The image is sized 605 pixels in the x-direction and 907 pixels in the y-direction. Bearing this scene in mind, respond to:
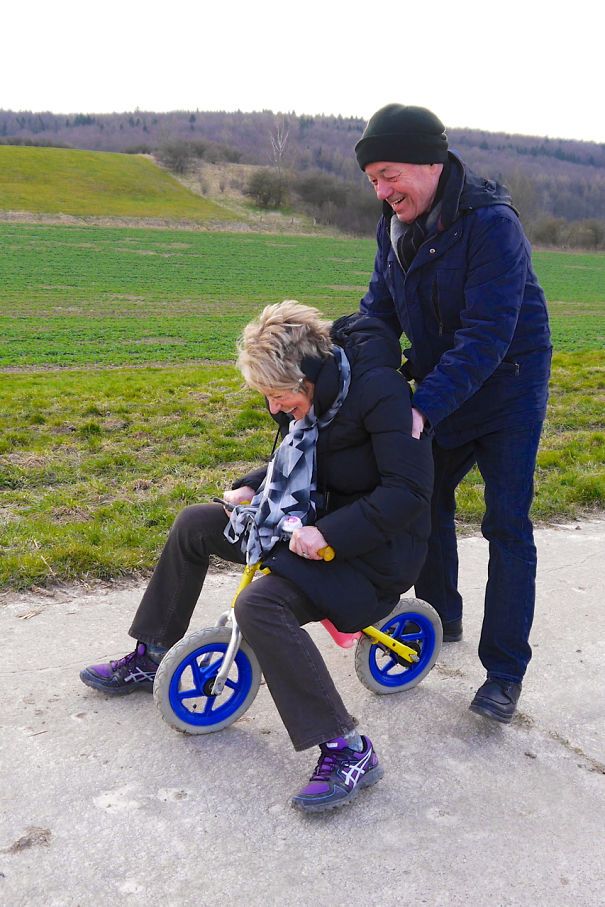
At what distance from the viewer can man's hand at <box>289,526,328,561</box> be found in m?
2.88

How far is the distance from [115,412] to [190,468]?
1.81 meters

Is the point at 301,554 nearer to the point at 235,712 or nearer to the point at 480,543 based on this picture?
the point at 235,712

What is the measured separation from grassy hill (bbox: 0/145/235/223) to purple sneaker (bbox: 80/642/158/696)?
2498 inches

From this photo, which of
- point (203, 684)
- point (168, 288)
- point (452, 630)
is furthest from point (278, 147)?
point (203, 684)

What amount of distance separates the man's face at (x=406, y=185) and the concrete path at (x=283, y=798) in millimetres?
1949

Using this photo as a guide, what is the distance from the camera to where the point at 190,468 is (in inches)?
242

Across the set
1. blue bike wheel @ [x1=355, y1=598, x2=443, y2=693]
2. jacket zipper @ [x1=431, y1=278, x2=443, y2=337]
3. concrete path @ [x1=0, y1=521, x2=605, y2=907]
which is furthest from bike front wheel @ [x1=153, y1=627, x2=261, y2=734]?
jacket zipper @ [x1=431, y1=278, x2=443, y2=337]

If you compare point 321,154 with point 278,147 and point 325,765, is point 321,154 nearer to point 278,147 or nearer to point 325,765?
point 278,147

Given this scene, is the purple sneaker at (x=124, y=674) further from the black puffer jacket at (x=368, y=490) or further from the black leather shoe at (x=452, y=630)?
the black leather shoe at (x=452, y=630)

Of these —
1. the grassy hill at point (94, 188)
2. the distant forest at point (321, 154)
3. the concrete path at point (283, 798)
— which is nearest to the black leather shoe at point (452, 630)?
the concrete path at point (283, 798)

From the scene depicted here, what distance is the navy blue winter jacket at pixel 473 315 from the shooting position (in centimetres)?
307

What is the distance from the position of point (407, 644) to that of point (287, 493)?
0.94 m

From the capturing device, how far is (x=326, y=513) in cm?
316

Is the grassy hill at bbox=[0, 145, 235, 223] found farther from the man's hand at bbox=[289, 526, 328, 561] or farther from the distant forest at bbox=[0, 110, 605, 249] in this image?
the man's hand at bbox=[289, 526, 328, 561]
